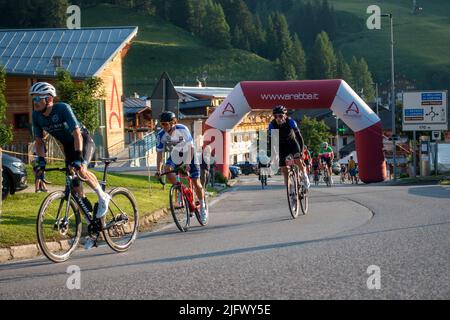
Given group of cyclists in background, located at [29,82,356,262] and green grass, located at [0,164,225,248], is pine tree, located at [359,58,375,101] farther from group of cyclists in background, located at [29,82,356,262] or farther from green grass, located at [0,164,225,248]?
group of cyclists in background, located at [29,82,356,262]

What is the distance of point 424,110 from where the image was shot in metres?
33.2

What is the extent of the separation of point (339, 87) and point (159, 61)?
124 meters

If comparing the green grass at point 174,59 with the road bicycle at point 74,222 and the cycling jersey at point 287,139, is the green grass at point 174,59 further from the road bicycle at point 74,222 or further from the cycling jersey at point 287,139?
the road bicycle at point 74,222

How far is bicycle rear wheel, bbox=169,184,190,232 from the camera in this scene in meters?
11.1

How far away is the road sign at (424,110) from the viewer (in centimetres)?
3288

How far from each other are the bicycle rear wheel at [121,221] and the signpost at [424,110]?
25193 mm

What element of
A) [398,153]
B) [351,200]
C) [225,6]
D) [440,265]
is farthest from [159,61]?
[440,265]

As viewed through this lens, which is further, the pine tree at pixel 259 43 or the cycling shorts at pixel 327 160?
the pine tree at pixel 259 43

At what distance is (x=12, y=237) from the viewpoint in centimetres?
941

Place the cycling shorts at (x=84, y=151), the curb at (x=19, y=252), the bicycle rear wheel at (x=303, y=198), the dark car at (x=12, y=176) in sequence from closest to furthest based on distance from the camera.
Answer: the cycling shorts at (x=84, y=151), the curb at (x=19, y=252), the bicycle rear wheel at (x=303, y=198), the dark car at (x=12, y=176)

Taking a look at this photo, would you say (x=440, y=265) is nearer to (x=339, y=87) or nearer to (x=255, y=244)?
(x=255, y=244)

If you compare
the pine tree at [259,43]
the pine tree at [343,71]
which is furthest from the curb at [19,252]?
the pine tree at [259,43]

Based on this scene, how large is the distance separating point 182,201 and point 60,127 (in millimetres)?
3311

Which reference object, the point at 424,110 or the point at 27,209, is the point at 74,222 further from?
the point at 424,110
